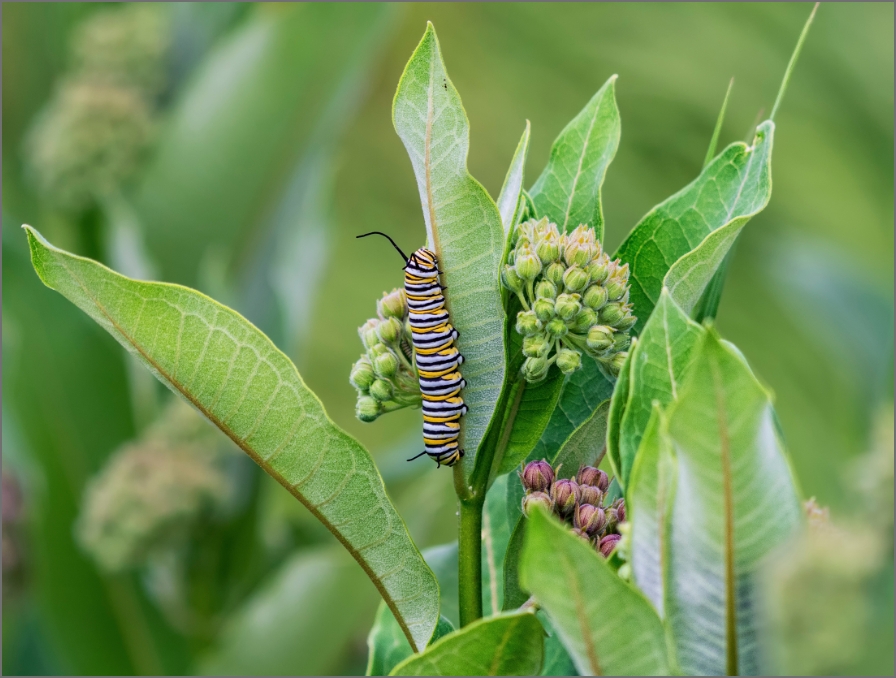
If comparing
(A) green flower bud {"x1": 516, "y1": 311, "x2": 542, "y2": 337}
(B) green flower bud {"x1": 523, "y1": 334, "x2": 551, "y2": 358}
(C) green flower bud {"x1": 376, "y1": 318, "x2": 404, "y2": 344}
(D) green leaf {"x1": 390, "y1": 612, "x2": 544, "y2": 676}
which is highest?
(C) green flower bud {"x1": 376, "y1": 318, "x2": 404, "y2": 344}

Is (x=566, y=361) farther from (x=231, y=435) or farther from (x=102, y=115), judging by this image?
(x=102, y=115)

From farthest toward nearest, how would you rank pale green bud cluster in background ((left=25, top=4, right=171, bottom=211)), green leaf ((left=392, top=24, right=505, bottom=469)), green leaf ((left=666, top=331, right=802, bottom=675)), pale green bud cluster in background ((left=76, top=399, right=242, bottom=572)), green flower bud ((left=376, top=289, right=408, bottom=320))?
pale green bud cluster in background ((left=25, top=4, right=171, bottom=211)), pale green bud cluster in background ((left=76, top=399, right=242, bottom=572)), green flower bud ((left=376, top=289, right=408, bottom=320)), green leaf ((left=392, top=24, right=505, bottom=469)), green leaf ((left=666, top=331, right=802, bottom=675))

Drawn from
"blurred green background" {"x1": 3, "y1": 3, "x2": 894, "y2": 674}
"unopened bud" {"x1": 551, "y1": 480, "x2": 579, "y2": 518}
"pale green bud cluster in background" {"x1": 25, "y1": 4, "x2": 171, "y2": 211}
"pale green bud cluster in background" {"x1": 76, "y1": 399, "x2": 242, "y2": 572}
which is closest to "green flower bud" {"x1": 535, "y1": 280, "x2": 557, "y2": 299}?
"unopened bud" {"x1": 551, "y1": 480, "x2": 579, "y2": 518}

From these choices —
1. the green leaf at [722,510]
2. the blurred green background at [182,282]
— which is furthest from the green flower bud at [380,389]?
the blurred green background at [182,282]

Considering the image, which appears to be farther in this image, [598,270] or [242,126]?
[242,126]

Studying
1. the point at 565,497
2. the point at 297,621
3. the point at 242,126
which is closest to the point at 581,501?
the point at 565,497

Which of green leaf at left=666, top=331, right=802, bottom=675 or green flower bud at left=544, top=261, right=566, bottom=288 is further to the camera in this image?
green flower bud at left=544, top=261, right=566, bottom=288

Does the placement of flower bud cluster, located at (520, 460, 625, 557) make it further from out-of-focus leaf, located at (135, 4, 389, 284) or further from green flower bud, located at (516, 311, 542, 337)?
out-of-focus leaf, located at (135, 4, 389, 284)
